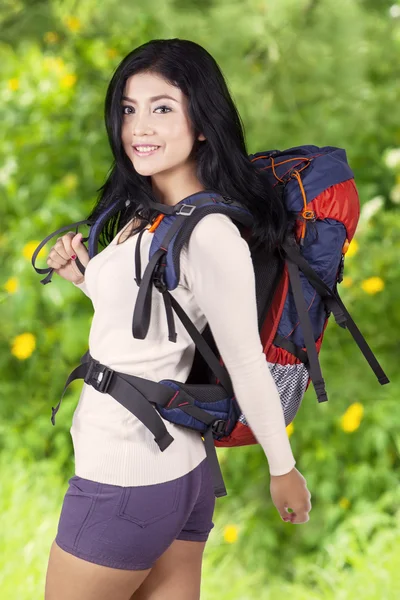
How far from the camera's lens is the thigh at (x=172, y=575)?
145cm

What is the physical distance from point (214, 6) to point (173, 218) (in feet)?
7.96

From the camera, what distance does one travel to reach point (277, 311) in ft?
4.29

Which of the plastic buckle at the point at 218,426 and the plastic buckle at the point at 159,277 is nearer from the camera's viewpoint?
the plastic buckle at the point at 159,277

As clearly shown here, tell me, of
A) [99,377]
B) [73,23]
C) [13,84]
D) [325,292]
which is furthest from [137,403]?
[73,23]

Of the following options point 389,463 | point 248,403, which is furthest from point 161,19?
point 248,403

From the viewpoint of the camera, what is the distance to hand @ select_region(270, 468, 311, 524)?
4.21 feet

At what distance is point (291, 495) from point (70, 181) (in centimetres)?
206

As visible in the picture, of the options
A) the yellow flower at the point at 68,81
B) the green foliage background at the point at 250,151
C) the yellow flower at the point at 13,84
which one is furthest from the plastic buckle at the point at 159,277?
the yellow flower at the point at 13,84

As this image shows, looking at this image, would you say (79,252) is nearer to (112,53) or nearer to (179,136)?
(179,136)

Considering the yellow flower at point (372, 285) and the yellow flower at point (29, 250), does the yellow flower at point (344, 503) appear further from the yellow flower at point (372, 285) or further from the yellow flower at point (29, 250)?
the yellow flower at point (29, 250)

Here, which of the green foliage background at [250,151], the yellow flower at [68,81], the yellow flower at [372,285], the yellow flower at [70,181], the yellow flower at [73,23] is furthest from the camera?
the yellow flower at [73,23]

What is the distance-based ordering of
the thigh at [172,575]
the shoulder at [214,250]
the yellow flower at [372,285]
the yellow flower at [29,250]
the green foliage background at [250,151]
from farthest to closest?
the yellow flower at [29,250], the yellow flower at [372,285], the green foliage background at [250,151], the thigh at [172,575], the shoulder at [214,250]

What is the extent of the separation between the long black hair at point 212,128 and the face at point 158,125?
1 cm

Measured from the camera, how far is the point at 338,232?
130cm
